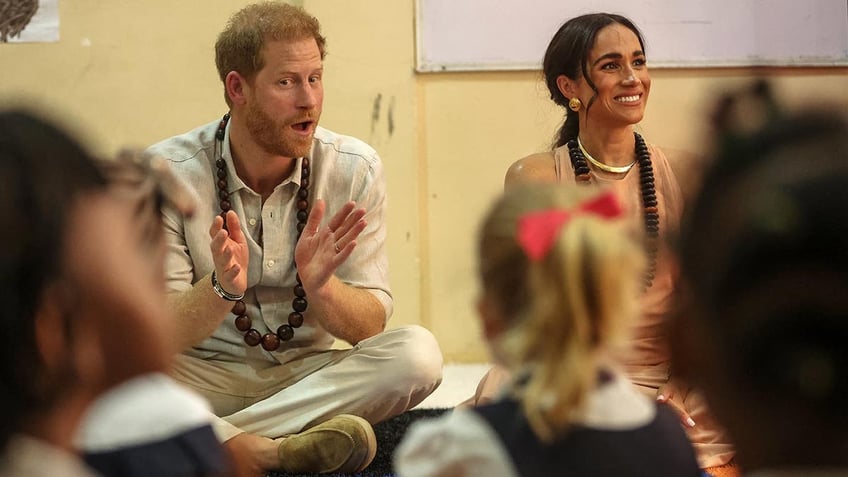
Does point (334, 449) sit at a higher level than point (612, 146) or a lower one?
lower

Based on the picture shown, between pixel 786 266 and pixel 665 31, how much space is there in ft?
11.3

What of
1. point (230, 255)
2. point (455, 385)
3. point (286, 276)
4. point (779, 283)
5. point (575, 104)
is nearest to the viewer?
point (779, 283)

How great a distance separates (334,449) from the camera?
2.50 m

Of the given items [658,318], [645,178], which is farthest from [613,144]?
[658,318]

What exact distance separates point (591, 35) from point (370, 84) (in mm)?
1293

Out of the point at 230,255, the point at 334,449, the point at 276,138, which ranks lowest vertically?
the point at 334,449

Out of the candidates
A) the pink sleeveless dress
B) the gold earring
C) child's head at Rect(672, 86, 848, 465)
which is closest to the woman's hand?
the pink sleeveless dress

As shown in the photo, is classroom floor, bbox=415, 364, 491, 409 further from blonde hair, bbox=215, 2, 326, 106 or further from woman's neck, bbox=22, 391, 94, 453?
woman's neck, bbox=22, 391, 94, 453

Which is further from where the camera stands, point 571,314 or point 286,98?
point 286,98

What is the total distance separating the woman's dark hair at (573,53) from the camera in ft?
9.80

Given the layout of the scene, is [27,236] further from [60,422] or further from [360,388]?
[360,388]

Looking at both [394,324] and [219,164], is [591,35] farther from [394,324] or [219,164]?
[394,324]

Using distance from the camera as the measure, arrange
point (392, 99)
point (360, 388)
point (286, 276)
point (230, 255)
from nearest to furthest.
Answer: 1. point (230, 255)
2. point (360, 388)
3. point (286, 276)
4. point (392, 99)

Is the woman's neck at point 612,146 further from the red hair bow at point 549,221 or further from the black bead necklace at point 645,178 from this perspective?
the red hair bow at point 549,221
